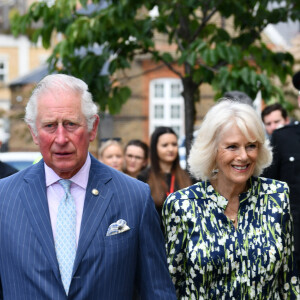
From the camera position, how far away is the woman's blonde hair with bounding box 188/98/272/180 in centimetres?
379

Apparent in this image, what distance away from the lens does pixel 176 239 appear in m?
3.76

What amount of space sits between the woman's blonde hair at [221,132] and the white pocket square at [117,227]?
101cm

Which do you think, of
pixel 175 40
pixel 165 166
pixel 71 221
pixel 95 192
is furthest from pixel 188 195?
pixel 175 40

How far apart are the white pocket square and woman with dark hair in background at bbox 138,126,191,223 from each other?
340cm

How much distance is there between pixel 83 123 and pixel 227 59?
4161 mm

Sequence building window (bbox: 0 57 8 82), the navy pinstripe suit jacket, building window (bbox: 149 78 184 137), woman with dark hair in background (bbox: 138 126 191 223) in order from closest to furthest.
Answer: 1. the navy pinstripe suit jacket
2. woman with dark hair in background (bbox: 138 126 191 223)
3. building window (bbox: 149 78 184 137)
4. building window (bbox: 0 57 8 82)

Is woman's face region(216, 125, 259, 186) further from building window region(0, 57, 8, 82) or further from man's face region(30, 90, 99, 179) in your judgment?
building window region(0, 57, 8, 82)

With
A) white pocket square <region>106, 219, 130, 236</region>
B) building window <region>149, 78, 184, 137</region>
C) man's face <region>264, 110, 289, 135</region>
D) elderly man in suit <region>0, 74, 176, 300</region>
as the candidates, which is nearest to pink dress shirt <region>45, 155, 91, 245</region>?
elderly man in suit <region>0, 74, 176, 300</region>

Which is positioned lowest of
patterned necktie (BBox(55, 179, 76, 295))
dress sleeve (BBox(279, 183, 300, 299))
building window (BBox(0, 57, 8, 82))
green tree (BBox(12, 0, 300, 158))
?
dress sleeve (BBox(279, 183, 300, 299))

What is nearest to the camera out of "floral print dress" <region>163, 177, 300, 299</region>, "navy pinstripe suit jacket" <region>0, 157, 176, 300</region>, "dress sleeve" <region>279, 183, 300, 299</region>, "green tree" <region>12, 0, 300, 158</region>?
"navy pinstripe suit jacket" <region>0, 157, 176, 300</region>

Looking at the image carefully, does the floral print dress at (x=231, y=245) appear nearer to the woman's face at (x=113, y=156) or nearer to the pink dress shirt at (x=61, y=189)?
the pink dress shirt at (x=61, y=189)

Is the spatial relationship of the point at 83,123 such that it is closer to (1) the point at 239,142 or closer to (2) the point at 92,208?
(2) the point at 92,208

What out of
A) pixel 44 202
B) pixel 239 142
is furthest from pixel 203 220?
pixel 44 202

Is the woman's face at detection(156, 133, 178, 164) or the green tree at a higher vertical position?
the green tree
